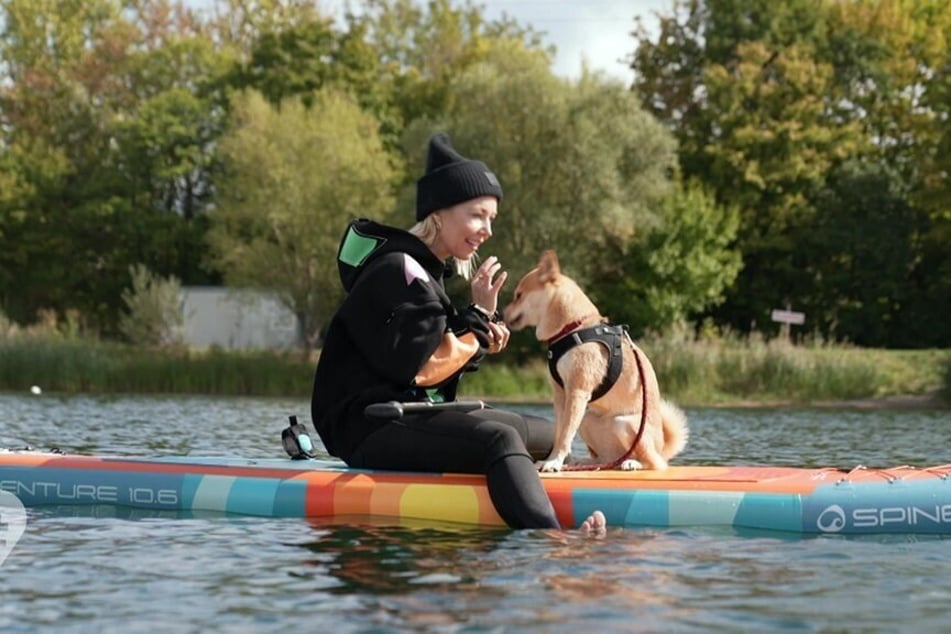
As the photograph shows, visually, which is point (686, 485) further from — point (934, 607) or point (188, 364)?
point (188, 364)

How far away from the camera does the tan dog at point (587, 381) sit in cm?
884

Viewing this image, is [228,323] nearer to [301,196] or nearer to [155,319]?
[155,319]

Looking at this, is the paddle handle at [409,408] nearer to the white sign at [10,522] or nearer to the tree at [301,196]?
the white sign at [10,522]

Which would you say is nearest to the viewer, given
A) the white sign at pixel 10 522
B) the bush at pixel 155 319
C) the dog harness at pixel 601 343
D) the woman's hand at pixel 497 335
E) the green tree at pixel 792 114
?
the white sign at pixel 10 522

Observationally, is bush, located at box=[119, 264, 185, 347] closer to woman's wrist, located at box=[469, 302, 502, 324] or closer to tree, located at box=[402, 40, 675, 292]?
tree, located at box=[402, 40, 675, 292]

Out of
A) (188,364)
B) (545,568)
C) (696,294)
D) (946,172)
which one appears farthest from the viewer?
(696,294)

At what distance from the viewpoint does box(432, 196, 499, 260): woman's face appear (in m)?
8.47

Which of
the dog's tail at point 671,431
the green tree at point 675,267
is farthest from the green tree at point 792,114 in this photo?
the dog's tail at point 671,431

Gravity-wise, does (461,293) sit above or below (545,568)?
above

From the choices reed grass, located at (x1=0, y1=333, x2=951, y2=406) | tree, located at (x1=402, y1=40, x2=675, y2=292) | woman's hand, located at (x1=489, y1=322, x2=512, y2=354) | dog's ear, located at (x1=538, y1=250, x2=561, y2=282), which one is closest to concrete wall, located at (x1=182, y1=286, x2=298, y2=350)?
tree, located at (x1=402, y1=40, x2=675, y2=292)

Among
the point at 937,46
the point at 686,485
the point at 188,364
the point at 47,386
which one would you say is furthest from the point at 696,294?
the point at 686,485

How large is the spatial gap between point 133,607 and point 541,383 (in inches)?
1130

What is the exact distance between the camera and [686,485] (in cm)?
860

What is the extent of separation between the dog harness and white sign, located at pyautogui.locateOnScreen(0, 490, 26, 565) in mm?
3034
